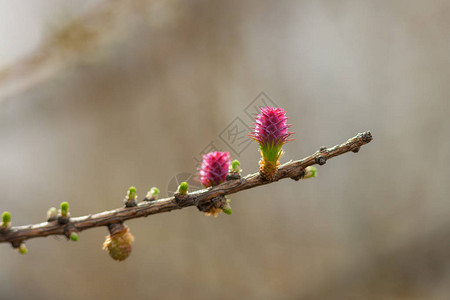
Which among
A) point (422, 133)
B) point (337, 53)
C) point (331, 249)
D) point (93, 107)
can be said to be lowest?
point (331, 249)

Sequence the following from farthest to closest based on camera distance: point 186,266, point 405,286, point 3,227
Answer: point 186,266
point 405,286
point 3,227

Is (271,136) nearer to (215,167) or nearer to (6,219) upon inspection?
(215,167)

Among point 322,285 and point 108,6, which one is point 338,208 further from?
point 108,6

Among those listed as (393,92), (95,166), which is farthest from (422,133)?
(95,166)

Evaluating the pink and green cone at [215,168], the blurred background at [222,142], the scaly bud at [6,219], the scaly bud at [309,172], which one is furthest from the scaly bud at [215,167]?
the blurred background at [222,142]

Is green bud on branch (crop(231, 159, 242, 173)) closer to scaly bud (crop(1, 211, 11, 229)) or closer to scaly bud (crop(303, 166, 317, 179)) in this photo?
scaly bud (crop(303, 166, 317, 179))

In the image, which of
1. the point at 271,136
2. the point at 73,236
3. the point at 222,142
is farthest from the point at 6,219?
the point at 222,142

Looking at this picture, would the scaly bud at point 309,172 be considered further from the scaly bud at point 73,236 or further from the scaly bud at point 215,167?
the scaly bud at point 73,236
